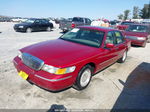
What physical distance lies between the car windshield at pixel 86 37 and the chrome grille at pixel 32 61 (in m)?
1.51

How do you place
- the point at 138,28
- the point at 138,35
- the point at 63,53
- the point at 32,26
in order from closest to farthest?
the point at 63,53, the point at 138,35, the point at 138,28, the point at 32,26

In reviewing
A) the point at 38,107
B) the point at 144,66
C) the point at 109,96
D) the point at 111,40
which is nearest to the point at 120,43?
the point at 111,40

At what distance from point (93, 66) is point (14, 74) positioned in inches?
96.4

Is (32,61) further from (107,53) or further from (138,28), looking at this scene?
(138,28)

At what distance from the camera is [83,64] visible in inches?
118

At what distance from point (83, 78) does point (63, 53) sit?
2.78ft

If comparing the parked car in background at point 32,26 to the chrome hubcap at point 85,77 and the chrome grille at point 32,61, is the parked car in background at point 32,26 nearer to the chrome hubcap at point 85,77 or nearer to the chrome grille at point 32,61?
the chrome grille at point 32,61

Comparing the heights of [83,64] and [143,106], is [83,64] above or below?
above

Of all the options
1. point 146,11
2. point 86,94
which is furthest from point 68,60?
point 146,11

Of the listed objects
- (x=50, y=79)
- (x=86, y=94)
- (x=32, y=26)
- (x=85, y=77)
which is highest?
(x=32, y=26)

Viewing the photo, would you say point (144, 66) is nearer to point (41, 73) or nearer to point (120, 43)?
point (120, 43)

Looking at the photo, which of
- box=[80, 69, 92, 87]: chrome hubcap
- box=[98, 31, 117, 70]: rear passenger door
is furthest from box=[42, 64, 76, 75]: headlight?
box=[98, 31, 117, 70]: rear passenger door

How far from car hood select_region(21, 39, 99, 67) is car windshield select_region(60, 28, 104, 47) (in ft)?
0.96

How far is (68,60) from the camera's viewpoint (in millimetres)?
2785
